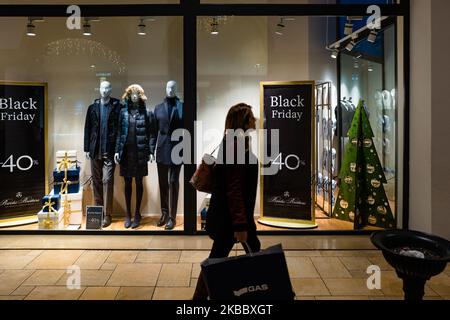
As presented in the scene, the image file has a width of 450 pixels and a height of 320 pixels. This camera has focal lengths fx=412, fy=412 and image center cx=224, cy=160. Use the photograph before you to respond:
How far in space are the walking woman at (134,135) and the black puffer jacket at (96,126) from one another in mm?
88

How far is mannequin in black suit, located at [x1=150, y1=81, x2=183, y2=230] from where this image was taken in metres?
4.52

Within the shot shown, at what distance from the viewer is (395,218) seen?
4441 millimetres

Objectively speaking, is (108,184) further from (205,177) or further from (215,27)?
(205,177)

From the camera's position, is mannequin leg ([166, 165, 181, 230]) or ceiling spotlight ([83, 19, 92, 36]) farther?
mannequin leg ([166, 165, 181, 230])

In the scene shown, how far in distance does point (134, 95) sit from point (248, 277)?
3.07 m

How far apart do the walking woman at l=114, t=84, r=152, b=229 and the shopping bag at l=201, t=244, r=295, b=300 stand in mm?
2751

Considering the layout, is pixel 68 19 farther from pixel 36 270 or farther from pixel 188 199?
pixel 36 270

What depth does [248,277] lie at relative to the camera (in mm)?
1984

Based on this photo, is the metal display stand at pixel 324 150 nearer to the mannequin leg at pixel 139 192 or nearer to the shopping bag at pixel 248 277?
the mannequin leg at pixel 139 192

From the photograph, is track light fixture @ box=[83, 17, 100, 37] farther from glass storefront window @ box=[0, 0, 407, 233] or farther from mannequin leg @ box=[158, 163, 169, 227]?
mannequin leg @ box=[158, 163, 169, 227]

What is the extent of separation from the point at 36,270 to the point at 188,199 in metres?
1.61

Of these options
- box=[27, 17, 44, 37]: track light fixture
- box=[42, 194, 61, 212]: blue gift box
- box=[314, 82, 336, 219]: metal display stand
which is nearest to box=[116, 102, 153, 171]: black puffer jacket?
box=[42, 194, 61, 212]: blue gift box

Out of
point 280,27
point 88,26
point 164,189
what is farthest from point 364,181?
point 88,26
